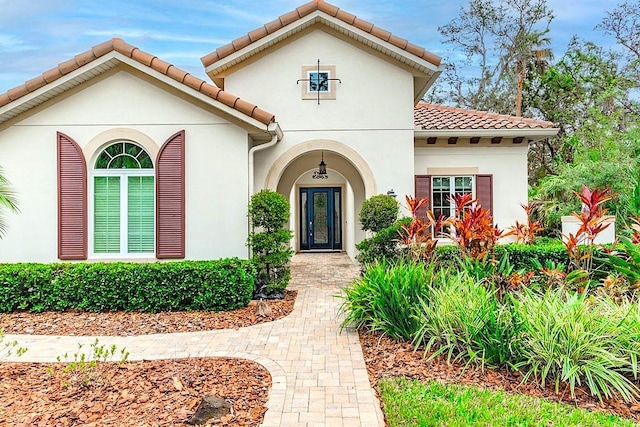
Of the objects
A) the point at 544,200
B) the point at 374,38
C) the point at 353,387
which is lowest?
the point at 353,387

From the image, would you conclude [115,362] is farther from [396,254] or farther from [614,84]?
[614,84]

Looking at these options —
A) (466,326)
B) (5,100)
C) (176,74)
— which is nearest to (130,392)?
(466,326)

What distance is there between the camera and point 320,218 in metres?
23.6

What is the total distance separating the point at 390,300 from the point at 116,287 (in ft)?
18.7

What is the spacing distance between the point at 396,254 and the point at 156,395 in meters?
7.88

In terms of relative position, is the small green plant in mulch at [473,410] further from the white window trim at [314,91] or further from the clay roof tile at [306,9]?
the clay roof tile at [306,9]

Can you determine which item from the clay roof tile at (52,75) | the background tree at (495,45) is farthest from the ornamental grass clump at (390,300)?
the background tree at (495,45)

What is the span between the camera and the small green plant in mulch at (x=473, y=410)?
466cm

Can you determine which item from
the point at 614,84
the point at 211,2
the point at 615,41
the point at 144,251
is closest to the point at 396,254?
the point at 144,251

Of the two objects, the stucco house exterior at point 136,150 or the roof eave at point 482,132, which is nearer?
the stucco house exterior at point 136,150

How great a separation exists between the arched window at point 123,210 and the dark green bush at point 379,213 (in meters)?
5.59

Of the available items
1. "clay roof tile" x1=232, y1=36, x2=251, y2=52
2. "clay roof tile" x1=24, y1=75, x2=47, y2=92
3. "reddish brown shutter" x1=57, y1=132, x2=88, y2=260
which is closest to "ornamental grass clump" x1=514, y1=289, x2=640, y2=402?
"reddish brown shutter" x1=57, y1=132, x2=88, y2=260

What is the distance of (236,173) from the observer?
11.2 metres

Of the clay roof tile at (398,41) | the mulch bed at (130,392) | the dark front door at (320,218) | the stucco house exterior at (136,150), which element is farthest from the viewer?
the dark front door at (320,218)
